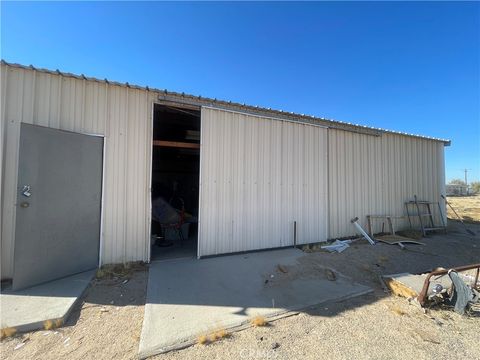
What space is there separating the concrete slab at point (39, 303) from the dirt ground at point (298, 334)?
5.0 inches

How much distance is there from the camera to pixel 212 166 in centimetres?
530

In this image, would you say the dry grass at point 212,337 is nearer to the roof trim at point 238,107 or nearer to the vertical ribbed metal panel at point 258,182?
the vertical ribbed metal panel at point 258,182

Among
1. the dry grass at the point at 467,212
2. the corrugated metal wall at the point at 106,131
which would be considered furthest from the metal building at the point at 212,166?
the dry grass at the point at 467,212

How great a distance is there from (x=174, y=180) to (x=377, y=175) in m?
8.80

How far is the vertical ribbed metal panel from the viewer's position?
530 cm

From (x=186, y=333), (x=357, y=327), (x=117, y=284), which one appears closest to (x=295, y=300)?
(x=357, y=327)

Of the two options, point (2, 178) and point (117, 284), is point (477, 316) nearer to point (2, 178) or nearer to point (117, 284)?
point (117, 284)

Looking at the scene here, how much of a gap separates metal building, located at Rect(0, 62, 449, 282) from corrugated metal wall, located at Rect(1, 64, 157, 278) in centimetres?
2

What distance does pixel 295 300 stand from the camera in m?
3.37

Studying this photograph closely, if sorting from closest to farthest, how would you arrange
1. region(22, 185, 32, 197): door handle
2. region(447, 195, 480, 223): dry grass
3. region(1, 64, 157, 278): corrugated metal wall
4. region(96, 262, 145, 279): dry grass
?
region(22, 185, 32, 197): door handle
region(1, 64, 157, 278): corrugated metal wall
region(96, 262, 145, 279): dry grass
region(447, 195, 480, 223): dry grass

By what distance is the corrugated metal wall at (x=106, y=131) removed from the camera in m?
3.83

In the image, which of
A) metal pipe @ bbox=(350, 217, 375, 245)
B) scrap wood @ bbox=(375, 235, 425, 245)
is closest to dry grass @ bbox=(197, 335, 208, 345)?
metal pipe @ bbox=(350, 217, 375, 245)

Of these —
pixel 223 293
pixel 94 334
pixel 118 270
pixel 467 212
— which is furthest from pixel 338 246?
pixel 467 212

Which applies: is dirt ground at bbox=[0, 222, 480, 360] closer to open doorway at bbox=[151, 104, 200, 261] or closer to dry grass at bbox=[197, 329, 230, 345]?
dry grass at bbox=[197, 329, 230, 345]
